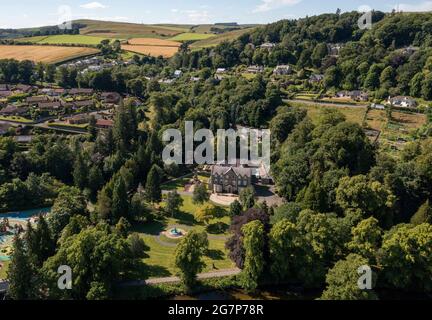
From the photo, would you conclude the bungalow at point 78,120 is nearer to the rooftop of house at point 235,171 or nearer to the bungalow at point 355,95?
the rooftop of house at point 235,171

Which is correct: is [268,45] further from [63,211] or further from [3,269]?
[3,269]

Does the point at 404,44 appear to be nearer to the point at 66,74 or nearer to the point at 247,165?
the point at 247,165

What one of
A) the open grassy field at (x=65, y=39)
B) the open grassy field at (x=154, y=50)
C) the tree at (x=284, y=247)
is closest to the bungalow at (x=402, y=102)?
the tree at (x=284, y=247)

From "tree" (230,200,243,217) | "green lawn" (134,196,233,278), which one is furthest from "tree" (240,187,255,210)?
"green lawn" (134,196,233,278)

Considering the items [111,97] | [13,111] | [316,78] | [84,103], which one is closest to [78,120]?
[84,103]

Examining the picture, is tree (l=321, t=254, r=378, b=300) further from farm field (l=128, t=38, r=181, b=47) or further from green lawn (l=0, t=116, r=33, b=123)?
farm field (l=128, t=38, r=181, b=47)

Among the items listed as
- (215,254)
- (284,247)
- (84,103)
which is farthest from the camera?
(84,103)
